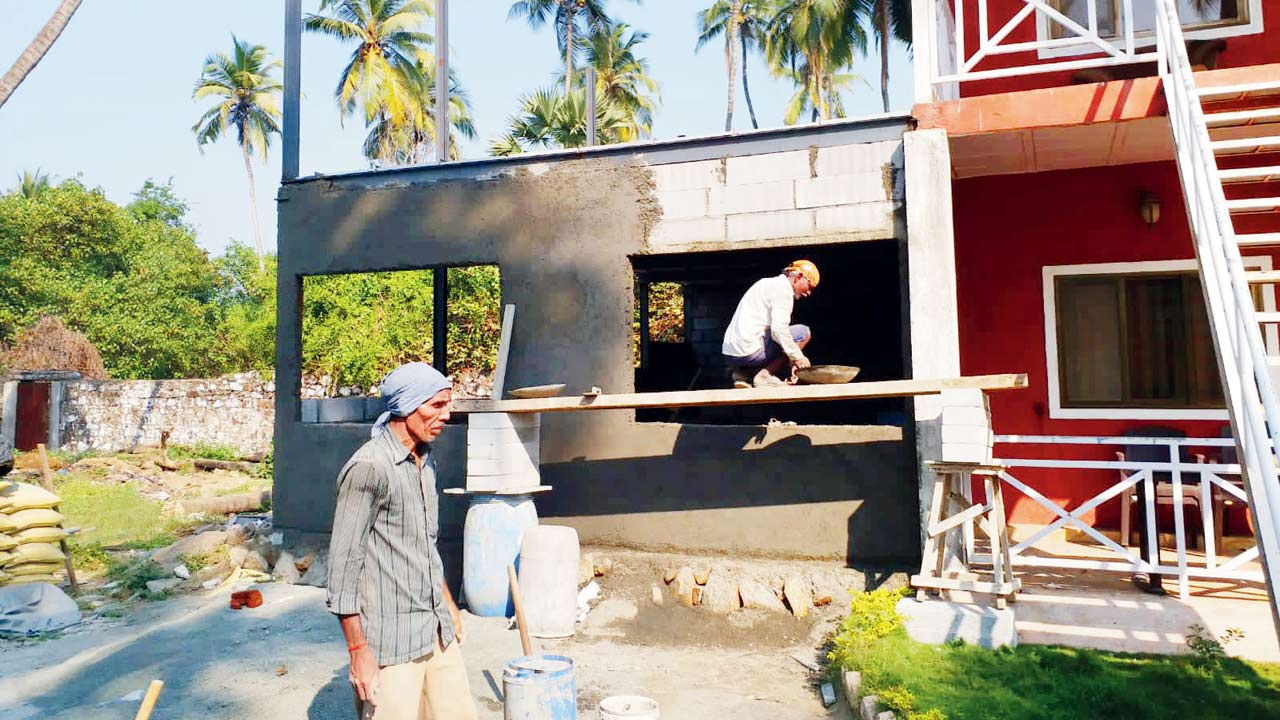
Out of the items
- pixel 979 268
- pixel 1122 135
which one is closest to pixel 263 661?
pixel 979 268

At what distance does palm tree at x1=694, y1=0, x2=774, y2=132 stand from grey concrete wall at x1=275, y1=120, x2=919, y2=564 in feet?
74.3

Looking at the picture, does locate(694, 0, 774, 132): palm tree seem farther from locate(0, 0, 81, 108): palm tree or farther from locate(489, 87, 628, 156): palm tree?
locate(0, 0, 81, 108): palm tree

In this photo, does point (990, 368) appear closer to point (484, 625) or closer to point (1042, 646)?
point (1042, 646)

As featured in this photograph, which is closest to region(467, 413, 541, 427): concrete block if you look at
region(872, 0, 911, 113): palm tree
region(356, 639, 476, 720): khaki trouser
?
region(356, 639, 476, 720): khaki trouser

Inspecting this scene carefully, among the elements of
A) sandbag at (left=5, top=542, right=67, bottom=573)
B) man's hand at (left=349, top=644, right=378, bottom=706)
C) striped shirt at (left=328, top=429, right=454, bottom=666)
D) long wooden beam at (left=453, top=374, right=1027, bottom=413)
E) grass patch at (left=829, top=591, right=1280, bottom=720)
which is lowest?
grass patch at (left=829, top=591, right=1280, bottom=720)

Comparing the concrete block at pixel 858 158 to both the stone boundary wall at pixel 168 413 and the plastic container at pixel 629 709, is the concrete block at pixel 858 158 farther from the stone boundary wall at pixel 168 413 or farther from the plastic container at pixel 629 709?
the stone boundary wall at pixel 168 413

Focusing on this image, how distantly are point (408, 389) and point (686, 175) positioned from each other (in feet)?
15.1

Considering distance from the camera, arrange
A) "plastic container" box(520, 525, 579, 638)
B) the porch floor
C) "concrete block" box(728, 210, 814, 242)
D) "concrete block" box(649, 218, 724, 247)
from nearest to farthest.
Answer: the porch floor < "plastic container" box(520, 525, 579, 638) < "concrete block" box(728, 210, 814, 242) < "concrete block" box(649, 218, 724, 247)

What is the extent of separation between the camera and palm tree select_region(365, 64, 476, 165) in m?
28.2

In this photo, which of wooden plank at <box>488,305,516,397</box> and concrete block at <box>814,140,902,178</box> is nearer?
concrete block at <box>814,140,902,178</box>

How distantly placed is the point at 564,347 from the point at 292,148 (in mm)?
3877

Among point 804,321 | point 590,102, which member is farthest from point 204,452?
point 804,321

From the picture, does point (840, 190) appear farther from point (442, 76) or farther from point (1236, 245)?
point (442, 76)

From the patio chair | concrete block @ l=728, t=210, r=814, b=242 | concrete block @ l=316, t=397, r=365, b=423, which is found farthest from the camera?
concrete block @ l=316, t=397, r=365, b=423
